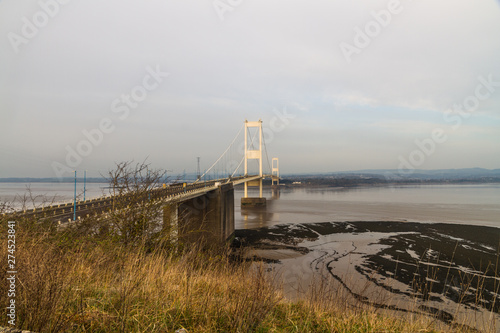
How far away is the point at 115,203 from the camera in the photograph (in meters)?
8.46

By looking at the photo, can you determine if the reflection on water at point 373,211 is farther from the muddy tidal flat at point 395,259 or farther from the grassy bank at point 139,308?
the grassy bank at point 139,308

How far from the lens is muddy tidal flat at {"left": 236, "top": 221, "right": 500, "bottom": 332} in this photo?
11.1 meters

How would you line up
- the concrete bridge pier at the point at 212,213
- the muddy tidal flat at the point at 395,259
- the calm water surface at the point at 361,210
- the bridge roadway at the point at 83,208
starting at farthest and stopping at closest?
1. the calm water surface at the point at 361,210
2. the concrete bridge pier at the point at 212,213
3. the muddy tidal flat at the point at 395,259
4. the bridge roadway at the point at 83,208

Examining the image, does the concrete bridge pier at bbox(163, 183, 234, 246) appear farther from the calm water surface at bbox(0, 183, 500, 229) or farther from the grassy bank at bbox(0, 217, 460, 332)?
the grassy bank at bbox(0, 217, 460, 332)

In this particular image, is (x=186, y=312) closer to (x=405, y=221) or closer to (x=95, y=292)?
(x=95, y=292)

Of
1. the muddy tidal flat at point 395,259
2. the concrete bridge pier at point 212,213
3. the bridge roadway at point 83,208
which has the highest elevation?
the bridge roadway at point 83,208

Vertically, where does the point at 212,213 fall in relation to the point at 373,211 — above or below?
above

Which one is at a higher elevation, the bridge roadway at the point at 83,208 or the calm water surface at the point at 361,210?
the bridge roadway at the point at 83,208

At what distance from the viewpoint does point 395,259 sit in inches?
722

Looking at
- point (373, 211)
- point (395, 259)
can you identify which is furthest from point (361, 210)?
point (395, 259)

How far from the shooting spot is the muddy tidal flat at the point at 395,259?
436 inches

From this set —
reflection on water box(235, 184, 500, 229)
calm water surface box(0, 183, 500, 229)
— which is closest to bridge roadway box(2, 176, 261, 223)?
calm water surface box(0, 183, 500, 229)

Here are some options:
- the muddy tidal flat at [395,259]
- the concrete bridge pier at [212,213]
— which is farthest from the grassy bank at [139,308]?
the concrete bridge pier at [212,213]

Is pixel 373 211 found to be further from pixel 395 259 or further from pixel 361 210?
pixel 395 259
